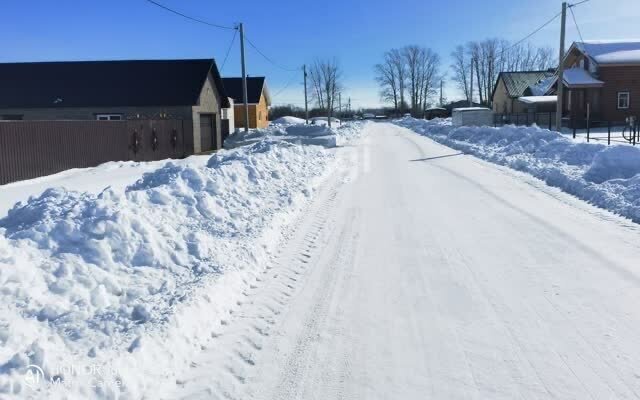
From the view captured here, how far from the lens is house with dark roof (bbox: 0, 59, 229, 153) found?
31094mm

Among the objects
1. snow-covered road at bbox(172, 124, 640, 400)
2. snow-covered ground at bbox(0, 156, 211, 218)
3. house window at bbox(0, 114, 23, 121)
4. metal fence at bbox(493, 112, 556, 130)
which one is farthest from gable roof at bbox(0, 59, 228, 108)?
metal fence at bbox(493, 112, 556, 130)

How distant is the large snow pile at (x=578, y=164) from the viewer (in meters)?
11.0

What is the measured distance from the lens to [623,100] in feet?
135

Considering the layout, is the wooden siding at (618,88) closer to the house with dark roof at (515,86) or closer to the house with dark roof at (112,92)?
the house with dark roof at (515,86)

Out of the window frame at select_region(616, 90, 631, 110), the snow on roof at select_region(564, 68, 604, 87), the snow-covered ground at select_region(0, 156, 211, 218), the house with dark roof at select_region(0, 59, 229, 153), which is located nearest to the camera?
the snow-covered ground at select_region(0, 156, 211, 218)

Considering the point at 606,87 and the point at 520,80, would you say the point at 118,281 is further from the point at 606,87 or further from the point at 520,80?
the point at 520,80

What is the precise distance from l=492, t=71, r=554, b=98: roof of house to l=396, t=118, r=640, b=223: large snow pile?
1619 inches

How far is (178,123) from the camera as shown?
93.6 feet

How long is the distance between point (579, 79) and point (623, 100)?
12.7 feet

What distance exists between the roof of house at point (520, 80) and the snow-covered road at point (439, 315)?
5839 cm

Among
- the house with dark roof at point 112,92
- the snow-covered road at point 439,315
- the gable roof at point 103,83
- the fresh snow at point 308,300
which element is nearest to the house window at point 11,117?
the house with dark roof at point 112,92

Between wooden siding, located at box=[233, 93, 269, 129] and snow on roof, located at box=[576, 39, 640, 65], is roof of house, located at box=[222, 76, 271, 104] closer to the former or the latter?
wooden siding, located at box=[233, 93, 269, 129]

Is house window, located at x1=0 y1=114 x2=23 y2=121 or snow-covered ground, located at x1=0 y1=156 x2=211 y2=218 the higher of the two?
house window, located at x1=0 y1=114 x2=23 y2=121

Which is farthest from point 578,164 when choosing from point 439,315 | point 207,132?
point 207,132
